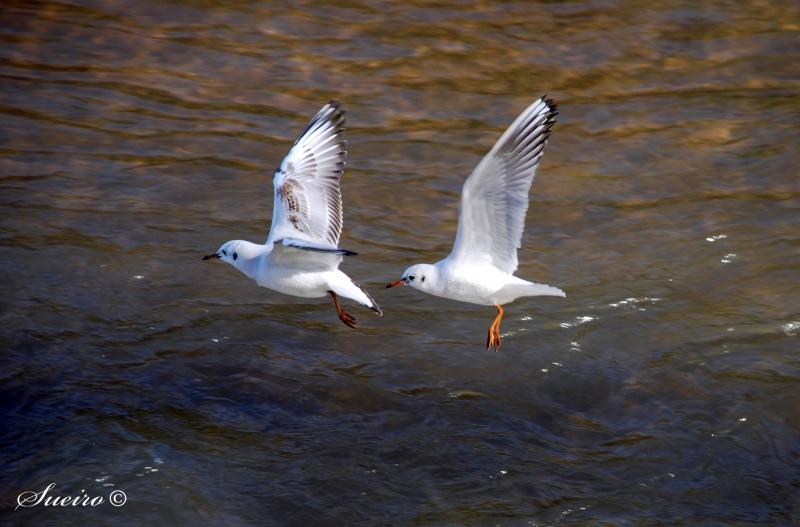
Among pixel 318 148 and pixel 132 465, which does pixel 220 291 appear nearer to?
pixel 318 148

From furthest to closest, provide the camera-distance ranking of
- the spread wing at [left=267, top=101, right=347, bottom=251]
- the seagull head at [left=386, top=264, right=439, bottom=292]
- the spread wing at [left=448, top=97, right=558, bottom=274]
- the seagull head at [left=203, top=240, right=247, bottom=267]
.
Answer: the spread wing at [left=267, top=101, right=347, bottom=251], the seagull head at [left=203, top=240, right=247, bottom=267], the seagull head at [left=386, top=264, right=439, bottom=292], the spread wing at [left=448, top=97, right=558, bottom=274]

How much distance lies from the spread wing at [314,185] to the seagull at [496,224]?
847mm

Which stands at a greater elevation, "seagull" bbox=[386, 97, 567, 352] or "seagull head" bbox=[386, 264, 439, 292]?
"seagull" bbox=[386, 97, 567, 352]

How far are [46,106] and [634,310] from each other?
6.48 metres

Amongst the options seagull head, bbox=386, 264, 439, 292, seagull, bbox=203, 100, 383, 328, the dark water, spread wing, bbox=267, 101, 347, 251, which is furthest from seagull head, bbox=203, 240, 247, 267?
seagull head, bbox=386, 264, 439, 292

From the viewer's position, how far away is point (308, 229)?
23.0 ft

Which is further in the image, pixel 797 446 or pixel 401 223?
pixel 401 223

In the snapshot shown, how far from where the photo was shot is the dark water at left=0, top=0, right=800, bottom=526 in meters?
6.27

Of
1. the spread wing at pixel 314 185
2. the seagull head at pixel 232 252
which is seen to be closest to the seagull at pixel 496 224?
the spread wing at pixel 314 185

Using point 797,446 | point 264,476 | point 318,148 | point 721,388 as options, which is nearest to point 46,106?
point 318,148

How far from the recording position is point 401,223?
9.09m

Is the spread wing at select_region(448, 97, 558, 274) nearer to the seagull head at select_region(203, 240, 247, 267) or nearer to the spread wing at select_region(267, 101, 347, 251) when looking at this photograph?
the spread wing at select_region(267, 101, 347, 251)

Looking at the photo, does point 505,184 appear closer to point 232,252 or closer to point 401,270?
point 232,252

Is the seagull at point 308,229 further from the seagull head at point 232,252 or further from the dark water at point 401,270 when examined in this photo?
the dark water at point 401,270
